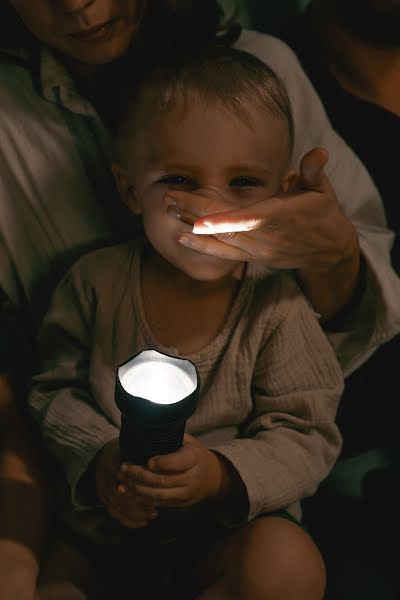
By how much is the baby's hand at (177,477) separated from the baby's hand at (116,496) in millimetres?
22

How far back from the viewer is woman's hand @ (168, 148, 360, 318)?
75 centimetres

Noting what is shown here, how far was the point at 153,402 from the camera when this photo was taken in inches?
23.2

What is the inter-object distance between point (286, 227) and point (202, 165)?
0.42 ft

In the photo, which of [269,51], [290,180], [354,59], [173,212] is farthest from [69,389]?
[354,59]

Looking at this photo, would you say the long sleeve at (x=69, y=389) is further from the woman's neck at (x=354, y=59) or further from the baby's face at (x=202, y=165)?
the woman's neck at (x=354, y=59)

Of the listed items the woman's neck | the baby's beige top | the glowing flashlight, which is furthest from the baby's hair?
the woman's neck

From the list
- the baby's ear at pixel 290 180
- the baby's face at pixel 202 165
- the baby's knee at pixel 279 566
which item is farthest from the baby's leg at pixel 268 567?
the baby's ear at pixel 290 180

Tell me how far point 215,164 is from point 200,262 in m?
0.12

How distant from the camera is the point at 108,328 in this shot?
925mm

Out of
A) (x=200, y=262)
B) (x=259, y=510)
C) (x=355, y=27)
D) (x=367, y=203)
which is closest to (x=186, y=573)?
(x=259, y=510)

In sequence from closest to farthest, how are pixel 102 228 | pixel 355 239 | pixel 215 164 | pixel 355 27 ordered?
pixel 215 164 < pixel 355 239 < pixel 102 228 < pixel 355 27

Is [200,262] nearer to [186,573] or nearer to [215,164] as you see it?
[215,164]

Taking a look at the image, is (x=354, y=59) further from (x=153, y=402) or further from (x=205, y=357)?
(x=153, y=402)

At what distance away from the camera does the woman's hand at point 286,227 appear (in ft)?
2.46
